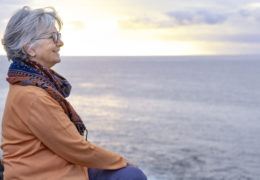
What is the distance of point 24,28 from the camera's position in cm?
212

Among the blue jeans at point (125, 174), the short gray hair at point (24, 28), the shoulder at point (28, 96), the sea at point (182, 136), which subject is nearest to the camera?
the shoulder at point (28, 96)

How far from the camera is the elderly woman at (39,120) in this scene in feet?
6.61

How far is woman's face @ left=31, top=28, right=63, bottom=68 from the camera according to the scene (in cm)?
220

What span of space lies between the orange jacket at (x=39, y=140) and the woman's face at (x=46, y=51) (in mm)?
242

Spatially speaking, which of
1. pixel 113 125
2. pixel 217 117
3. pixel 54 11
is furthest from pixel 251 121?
pixel 54 11

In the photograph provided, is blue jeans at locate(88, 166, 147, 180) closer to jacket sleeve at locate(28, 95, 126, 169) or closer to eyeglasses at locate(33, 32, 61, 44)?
jacket sleeve at locate(28, 95, 126, 169)

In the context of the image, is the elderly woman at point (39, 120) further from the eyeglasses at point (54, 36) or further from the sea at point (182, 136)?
the sea at point (182, 136)

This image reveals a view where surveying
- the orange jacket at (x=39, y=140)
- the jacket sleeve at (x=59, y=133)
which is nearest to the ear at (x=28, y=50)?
the orange jacket at (x=39, y=140)

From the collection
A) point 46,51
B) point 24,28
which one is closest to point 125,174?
point 46,51

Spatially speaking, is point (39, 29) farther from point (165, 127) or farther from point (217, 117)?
point (217, 117)

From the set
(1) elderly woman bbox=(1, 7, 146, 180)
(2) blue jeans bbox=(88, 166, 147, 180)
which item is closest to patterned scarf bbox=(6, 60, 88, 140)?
(1) elderly woman bbox=(1, 7, 146, 180)

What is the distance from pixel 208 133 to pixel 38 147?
24.3 meters

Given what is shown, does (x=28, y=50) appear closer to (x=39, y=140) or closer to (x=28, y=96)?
(x=28, y=96)

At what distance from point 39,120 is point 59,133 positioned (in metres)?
0.13
